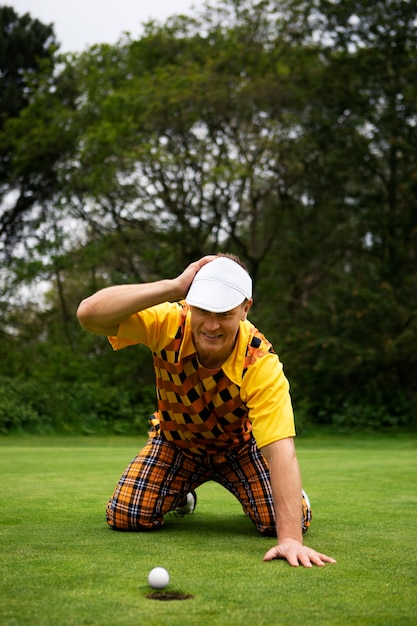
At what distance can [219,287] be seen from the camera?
4.31 meters

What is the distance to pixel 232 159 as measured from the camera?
882 inches

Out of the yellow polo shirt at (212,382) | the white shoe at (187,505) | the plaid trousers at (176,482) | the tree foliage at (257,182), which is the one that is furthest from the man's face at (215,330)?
the tree foliage at (257,182)

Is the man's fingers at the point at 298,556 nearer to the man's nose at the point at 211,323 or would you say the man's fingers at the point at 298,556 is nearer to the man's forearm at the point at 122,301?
the man's nose at the point at 211,323

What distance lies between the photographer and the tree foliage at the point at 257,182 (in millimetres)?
20578

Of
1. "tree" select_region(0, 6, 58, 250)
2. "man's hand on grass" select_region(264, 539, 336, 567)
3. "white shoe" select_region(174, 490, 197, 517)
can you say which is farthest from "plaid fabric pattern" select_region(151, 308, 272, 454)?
"tree" select_region(0, 6, 58, 250)

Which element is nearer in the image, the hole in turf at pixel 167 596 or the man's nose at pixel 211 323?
the hole in turf at pixel 167 596

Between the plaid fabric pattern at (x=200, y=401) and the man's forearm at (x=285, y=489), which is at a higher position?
the plaid fabric pattern at (x=200, y=401)

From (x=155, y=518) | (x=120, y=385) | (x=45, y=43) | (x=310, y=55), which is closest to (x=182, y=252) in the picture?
(x=120, y=385)

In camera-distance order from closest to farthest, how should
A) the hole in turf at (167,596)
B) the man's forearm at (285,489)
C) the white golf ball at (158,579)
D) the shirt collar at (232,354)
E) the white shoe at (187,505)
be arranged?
the hole in turf at (167,596) < the white golf ball at (158,579) < the man's forearm at (285,489) < the shirt collar at (232,354) < the white shoe at (187,505)

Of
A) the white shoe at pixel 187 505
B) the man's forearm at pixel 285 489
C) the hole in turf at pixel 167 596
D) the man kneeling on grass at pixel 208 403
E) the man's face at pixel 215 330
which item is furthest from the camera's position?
the white shoe at pixel 187 505

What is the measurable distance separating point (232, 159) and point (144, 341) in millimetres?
18242

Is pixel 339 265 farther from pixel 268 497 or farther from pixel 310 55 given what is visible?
pixel 268 497

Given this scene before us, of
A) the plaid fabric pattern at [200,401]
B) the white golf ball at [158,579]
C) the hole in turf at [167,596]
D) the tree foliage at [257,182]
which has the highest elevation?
the tree foliage at [257,182]

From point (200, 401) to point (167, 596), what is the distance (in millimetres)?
1676
